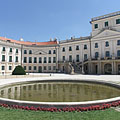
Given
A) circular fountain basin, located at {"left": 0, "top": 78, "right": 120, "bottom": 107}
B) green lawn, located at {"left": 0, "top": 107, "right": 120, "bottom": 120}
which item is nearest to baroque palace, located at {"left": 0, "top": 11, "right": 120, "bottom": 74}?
circular fountain basin, located at {"left": 0, "top": 78, "right": 120, "bottom": 107}

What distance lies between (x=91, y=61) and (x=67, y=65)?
847 cm

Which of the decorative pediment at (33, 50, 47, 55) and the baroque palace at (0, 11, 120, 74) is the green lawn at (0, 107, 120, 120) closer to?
the baroque palace at (0, 11, 120, 74)

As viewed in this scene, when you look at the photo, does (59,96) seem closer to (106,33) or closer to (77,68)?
(77,68)

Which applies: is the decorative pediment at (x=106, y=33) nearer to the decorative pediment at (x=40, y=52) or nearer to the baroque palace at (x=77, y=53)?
the baroque palace at (x=77, y=53)

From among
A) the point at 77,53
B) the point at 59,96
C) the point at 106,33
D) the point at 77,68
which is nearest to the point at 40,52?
the point at 77,53

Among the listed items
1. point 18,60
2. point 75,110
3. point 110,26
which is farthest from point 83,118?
point 18,60

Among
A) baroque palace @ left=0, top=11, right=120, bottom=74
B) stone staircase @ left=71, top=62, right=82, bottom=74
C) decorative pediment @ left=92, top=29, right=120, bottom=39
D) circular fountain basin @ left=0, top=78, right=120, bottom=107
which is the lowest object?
circular fountain basin @ left=0, top=78, right=120, bottom=107

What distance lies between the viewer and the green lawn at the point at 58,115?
504 centimetres

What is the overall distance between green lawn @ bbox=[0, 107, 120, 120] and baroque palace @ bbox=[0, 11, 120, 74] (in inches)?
1079

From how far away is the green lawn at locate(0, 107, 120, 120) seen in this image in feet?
16.5

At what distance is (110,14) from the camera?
35688 mm

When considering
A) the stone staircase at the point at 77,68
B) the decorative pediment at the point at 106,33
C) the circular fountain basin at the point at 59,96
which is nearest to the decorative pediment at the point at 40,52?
the stone staircase at the point at 77,68

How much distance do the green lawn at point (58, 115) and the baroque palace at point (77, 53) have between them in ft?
89.9

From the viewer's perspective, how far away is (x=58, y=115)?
536 cm
